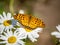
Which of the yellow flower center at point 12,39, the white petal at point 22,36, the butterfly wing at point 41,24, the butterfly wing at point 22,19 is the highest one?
the butterfly wing at point 22,19

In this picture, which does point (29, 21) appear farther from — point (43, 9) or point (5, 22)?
point (43, 9)

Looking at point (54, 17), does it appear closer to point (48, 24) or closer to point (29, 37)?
point (48, 24)

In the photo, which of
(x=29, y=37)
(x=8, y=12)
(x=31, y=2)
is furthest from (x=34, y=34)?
(x=31, y=2)

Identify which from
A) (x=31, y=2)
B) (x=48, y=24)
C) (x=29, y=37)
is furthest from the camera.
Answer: (x=31, y=2)

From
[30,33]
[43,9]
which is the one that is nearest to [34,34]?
[30,33]

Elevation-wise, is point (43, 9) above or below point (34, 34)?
above

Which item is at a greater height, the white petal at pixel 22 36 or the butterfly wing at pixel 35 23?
the butterfly wing at pixel 35 23

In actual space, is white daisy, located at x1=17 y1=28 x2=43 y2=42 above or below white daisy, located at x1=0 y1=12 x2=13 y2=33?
below
